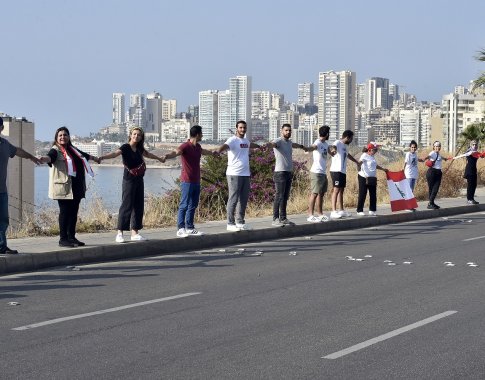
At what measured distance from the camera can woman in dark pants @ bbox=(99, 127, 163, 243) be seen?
1545cm

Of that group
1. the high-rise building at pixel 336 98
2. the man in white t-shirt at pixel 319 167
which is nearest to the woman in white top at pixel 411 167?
the man in white t-shirt at pixel 319 167

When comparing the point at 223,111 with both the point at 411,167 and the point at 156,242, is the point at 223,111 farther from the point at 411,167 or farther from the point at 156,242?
the point at 156,242

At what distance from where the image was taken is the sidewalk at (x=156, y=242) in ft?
45.2

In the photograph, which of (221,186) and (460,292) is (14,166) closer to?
(221,186)

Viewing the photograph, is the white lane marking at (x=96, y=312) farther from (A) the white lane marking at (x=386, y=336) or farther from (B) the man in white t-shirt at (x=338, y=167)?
(B) the man in white t-shirt at (x=338, y=167)

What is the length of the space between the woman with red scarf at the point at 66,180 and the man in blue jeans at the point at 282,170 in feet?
16.2

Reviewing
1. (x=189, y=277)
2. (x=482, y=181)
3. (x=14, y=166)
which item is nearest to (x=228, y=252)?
(x=189, y=277)

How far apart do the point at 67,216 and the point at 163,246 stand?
5.84ft

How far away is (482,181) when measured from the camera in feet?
124

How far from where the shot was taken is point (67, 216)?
48.8 ft

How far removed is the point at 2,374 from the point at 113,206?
1386 cm

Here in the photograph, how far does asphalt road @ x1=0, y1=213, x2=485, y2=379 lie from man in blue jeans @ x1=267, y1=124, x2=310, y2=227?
3418mm

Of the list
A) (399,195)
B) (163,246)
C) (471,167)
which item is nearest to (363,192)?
(399,195)

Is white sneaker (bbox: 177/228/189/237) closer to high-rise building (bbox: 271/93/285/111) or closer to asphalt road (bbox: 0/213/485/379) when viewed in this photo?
asphalt road (bbox: 0/213/485/379)
